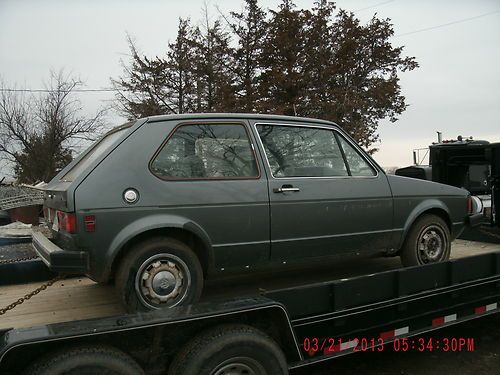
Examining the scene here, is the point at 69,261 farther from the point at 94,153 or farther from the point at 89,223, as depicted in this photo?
the point at 94,153

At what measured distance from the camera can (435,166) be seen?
6773mm

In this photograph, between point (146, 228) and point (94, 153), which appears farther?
point (94, 153)

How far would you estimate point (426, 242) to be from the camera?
14.2ft

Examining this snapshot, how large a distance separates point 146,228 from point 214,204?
0.52 metres

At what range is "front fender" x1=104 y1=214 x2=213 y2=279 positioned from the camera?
9.61ft

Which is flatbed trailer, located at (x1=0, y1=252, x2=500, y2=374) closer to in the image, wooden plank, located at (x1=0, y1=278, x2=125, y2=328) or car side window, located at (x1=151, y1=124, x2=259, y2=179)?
wooden plank, located at (x1=0, y1=278, x2=125, y2=328)

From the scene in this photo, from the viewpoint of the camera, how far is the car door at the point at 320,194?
353 cm

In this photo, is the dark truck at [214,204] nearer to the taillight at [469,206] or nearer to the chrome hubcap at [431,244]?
the chrome hubcap at [431,244]

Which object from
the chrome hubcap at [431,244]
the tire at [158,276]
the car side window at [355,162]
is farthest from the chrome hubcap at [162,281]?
the chrome hubcap at [431,244]

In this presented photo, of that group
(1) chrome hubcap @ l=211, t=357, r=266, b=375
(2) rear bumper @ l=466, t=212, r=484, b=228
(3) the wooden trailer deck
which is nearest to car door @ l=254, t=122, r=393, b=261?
(3) the wooden trailer deck

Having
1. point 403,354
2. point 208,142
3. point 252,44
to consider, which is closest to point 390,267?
point 403,354

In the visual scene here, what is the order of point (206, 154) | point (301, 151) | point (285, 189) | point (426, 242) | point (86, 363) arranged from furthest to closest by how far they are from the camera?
point (426, 242) < point (301, 151) < point (285, 189) < point (206, 154) < point (86, 363)

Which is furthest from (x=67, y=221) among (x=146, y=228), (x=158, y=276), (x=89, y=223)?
(x=158, y=276)

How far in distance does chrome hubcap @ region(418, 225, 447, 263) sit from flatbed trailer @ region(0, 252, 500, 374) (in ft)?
1.25
